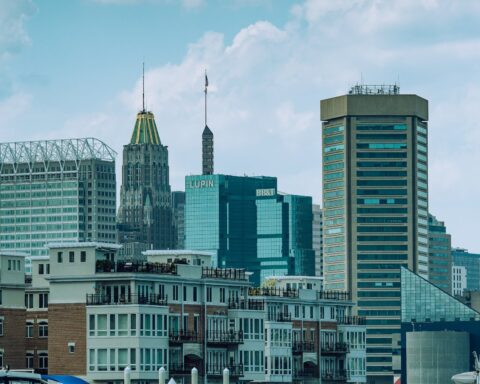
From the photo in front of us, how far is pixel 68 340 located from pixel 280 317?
3856 cm

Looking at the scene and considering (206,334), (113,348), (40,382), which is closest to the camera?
(40,382)

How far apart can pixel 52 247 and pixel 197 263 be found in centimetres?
1877

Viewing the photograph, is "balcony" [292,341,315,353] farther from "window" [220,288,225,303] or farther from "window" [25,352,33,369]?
"window" [25,352,33,369]

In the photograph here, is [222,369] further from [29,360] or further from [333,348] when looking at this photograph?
[333,348]

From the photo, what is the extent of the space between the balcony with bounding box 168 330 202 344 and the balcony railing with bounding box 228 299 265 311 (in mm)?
8761

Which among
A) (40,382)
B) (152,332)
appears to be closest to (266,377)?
(152,332)

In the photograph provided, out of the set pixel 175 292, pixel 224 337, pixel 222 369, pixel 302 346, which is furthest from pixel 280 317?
pixel 175 292

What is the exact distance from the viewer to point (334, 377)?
624ft

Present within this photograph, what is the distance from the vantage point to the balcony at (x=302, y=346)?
18750 cm

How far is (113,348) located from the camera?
150125 mm

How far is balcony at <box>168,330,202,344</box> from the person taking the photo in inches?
6112

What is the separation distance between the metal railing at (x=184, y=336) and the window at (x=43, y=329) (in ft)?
43.3

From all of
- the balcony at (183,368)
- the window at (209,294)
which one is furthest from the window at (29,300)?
the window at (209,294)

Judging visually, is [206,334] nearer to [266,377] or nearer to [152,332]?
[152,332]
